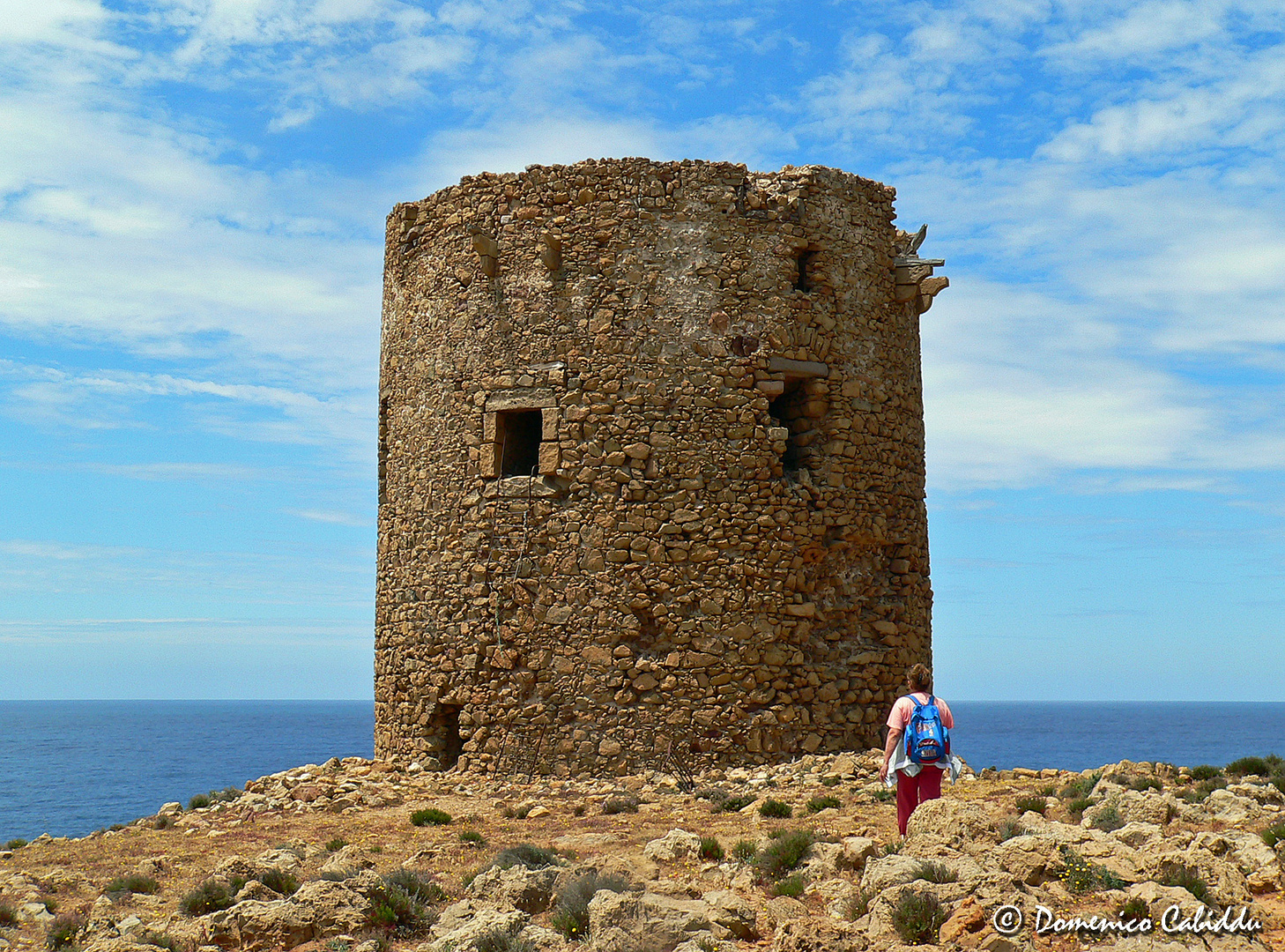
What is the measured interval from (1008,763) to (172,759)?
53.2 meters

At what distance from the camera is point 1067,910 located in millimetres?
5973

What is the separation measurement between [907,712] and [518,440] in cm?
603

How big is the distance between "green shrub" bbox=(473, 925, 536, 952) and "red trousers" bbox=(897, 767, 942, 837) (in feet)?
10.3

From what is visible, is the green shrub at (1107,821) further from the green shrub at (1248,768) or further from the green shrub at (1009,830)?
the green shrub at (1248,768)

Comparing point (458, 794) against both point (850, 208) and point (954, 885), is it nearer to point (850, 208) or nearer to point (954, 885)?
point (954, 885)

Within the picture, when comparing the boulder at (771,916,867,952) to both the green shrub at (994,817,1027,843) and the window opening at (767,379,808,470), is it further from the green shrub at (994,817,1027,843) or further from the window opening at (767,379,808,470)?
the window opening at (767,379,808,470)

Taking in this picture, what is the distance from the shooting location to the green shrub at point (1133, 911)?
18.8 ft

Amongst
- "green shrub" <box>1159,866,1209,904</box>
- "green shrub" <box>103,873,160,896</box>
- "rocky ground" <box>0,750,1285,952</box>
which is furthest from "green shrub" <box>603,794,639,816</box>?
"green shrub" <box>1159,866,1209,904</box>

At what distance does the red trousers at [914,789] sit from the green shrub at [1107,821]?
1073 millimetres

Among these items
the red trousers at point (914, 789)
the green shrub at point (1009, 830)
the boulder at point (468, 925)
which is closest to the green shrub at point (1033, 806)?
the green shrub at point (1009, 830)

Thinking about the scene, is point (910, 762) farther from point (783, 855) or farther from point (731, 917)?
point (731, 917)

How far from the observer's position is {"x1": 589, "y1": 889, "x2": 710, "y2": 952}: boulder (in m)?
5.74

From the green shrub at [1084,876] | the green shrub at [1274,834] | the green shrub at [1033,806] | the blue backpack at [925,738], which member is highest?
the blue backpack at [925,738]

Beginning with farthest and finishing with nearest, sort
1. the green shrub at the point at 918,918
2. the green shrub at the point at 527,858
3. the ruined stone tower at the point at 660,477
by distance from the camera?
1. the ruined stone tower at the point at 660,477
2. the green shrub at the point at 527,858
3. the green shrub at the point at 918,918
